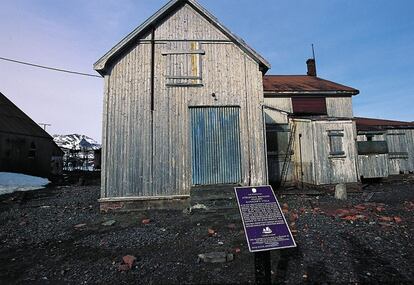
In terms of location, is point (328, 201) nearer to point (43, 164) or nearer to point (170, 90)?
point (170, 90)

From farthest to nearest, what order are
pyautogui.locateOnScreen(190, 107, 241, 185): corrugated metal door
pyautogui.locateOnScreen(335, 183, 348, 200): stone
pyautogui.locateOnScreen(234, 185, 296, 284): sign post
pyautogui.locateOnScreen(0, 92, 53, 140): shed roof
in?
pyautogui.locateOnScreen(0, 92, 53, 140): shed roof < pyautogui.locateOnScreen(335, 183, 348, 200): stone < pyautogui.locateOnScreen(190, 107, 241, 185): corrugated metal door < pyautogui.locateOnScreen(234, 185, 296, 284): sign post

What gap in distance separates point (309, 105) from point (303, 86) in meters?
1.78

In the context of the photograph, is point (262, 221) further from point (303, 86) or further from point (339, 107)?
point (339, 107)

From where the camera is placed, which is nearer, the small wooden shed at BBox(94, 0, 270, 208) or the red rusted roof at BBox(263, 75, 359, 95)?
the small wooden shed at BBox(94, 0, 270, 208)

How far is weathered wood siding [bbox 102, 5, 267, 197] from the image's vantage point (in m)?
9.72

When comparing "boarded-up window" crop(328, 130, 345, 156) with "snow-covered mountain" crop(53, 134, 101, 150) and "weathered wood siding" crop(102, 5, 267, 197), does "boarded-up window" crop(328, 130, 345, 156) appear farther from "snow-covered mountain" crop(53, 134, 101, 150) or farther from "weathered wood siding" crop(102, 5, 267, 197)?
"snow-covered mountain" crop(53, 134, 101, 150)

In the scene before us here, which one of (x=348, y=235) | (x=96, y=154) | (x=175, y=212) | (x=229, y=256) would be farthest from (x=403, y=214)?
(x=96, y=154)

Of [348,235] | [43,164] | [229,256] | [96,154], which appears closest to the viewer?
[229,256]

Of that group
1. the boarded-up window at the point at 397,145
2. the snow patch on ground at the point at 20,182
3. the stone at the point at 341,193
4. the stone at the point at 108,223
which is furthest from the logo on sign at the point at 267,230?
the boarded-up window at the point at 397,145

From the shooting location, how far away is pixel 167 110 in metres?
10.1

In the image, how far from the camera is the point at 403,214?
819 centimetres

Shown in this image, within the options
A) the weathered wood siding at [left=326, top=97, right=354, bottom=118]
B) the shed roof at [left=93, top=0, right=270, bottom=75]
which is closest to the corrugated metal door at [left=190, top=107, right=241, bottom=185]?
the shed roof at [left=93, top=0, right=270, bottom=75]

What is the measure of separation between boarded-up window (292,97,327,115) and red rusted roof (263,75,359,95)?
0.59 meters

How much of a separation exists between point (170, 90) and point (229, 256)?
273 inches
